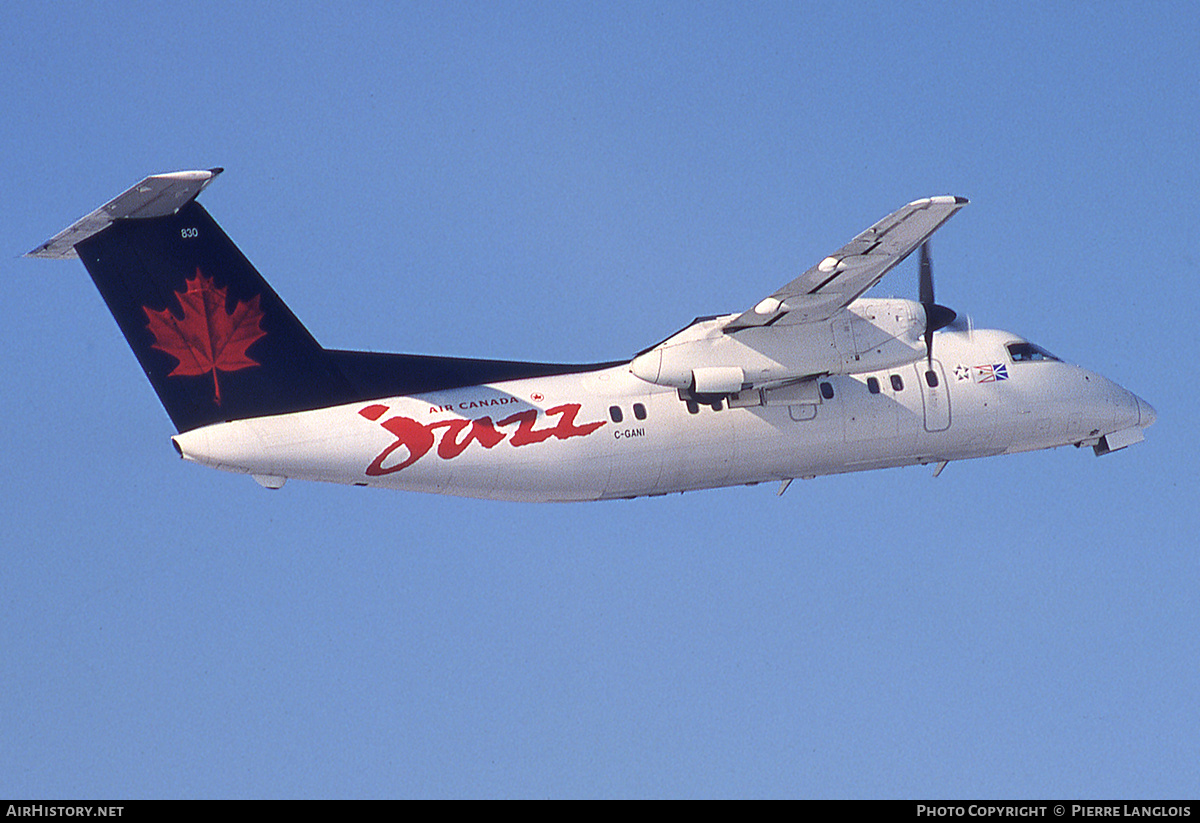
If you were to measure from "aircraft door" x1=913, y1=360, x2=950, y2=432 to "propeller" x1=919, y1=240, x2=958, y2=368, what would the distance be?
24 cm

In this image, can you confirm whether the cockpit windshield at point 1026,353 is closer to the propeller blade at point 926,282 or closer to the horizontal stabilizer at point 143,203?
the propeller blade at point 926,282

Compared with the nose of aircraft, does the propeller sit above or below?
above

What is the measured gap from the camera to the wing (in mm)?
22955

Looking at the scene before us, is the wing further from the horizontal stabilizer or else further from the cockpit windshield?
the horizontal stabilizer

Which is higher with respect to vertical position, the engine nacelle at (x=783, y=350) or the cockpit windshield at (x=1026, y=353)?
the engine nacelle at (x=783, y=350)

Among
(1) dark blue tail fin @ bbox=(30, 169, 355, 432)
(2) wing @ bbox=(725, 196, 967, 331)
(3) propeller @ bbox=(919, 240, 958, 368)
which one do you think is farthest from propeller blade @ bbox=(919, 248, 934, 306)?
(1) dark blue tail fin @ bbox=(30, 169, 355, 432)

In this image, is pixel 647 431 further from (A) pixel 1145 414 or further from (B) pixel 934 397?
(A) pixel 1145 414

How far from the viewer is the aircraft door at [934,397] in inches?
1061

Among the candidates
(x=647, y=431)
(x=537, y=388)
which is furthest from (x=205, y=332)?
(x=647, y=431)

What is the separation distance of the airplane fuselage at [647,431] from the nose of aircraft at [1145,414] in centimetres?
149

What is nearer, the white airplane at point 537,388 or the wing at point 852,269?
the wing at point 852,269

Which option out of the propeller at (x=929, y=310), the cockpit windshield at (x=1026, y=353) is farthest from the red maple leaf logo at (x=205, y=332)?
the cockpit windshield at (x=1026, y=353)

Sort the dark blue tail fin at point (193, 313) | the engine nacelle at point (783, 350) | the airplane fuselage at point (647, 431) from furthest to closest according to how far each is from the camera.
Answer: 1. the engine nacelle at point (783, 350)
2. the airplane fuselage at point (647, 431)
3. the dark blue tail fin at point (193, 313)
